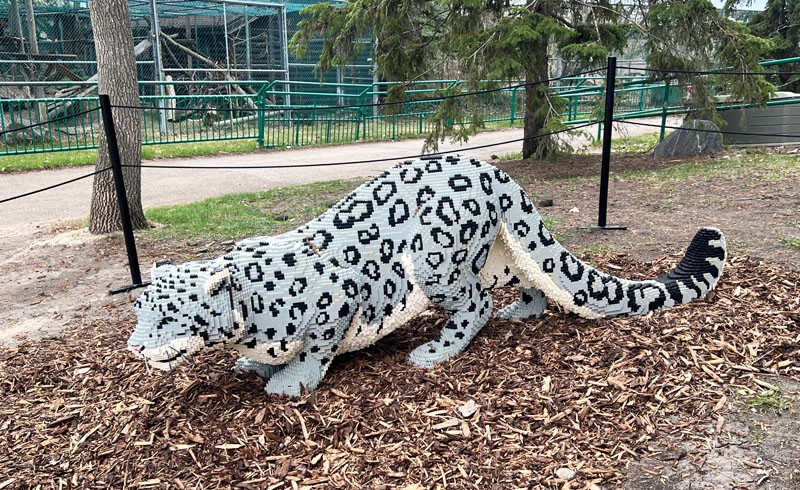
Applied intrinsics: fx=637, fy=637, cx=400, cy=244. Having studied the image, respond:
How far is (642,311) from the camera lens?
3.98 meters

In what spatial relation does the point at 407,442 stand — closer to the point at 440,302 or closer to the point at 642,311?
the point at 440,302

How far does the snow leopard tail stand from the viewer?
3.72 m

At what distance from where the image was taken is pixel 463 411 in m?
3.23

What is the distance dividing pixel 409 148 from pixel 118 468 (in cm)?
1319

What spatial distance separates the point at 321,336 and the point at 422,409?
642 millimetres

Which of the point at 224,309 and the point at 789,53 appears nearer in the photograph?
the point at 224,309

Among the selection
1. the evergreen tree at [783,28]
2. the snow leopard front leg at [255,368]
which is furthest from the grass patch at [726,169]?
the evergreen tree at [783,28]

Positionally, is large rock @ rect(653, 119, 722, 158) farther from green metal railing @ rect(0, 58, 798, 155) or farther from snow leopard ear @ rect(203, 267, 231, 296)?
snow leopard ear @ rect(203, 267, 231, 296)

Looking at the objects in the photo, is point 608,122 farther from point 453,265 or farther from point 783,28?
point 783,28

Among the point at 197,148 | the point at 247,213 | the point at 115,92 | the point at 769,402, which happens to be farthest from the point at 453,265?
the point at 197,148

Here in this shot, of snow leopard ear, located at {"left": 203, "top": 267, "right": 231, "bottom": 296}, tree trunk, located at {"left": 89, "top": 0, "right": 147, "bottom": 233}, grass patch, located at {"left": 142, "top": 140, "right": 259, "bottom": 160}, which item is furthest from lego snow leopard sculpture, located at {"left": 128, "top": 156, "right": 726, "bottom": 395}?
grass patch, located at {"left": 142, "top": 140, "right": 259, "bottom": 160}

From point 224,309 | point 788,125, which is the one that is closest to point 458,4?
point 788,125

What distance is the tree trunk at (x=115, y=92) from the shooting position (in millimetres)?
6879

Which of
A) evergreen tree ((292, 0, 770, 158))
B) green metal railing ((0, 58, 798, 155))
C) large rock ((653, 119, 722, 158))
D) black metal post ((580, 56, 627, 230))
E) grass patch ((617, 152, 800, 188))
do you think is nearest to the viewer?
black metal post ((580, 56, 627, 230))
